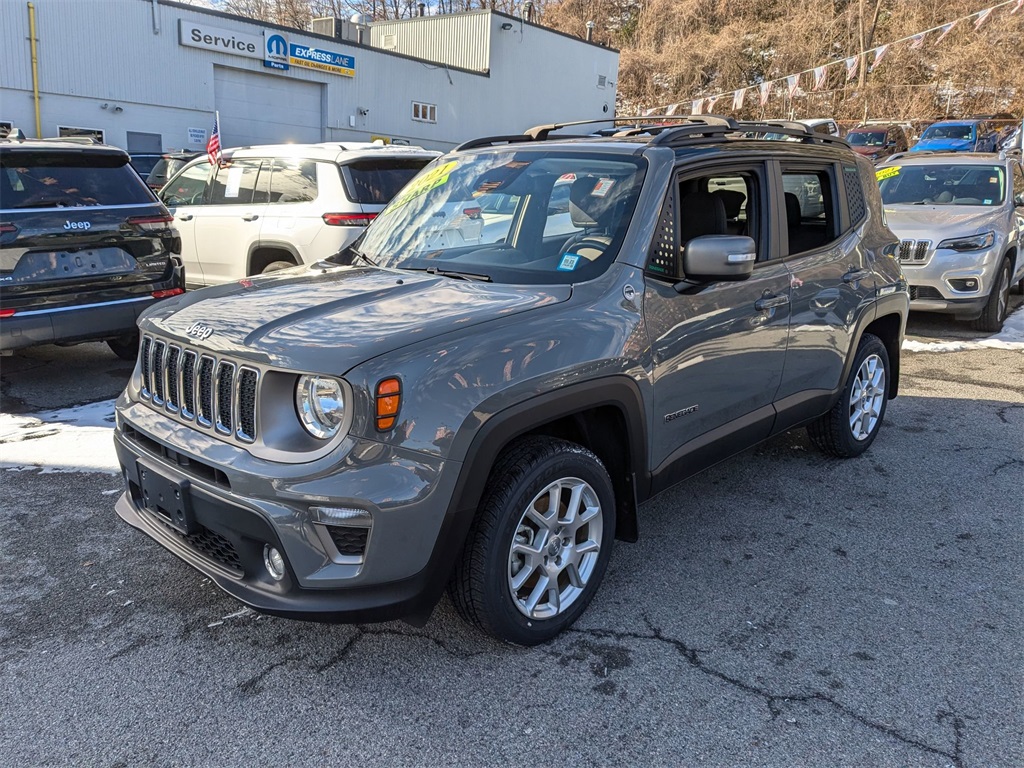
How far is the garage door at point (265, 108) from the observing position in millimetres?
25375

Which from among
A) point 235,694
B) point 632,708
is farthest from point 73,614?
point 632,708

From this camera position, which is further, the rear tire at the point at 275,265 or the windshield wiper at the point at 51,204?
the rear tire at the point at 275,265

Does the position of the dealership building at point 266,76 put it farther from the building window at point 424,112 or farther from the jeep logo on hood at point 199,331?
the jeep logo on hood at point 199,331

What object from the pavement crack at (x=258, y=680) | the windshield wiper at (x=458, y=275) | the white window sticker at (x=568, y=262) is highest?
the white window sticker at (x=568, y=262)

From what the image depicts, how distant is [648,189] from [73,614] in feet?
9.34

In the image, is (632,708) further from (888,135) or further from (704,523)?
(888,135)

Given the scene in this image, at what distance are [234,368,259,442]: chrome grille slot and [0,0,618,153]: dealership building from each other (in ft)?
62.6

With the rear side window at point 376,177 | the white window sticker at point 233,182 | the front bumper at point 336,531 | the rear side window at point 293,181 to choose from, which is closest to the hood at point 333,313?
the front bumper at point 336,531

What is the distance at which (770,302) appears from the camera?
392 centimetres

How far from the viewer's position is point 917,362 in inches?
301

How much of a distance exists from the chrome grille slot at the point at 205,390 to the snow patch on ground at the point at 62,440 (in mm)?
2136

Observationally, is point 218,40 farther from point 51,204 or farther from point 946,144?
point 51,204

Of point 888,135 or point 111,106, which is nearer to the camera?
point 111,106

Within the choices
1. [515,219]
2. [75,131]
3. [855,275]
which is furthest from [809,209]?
[75,131]
